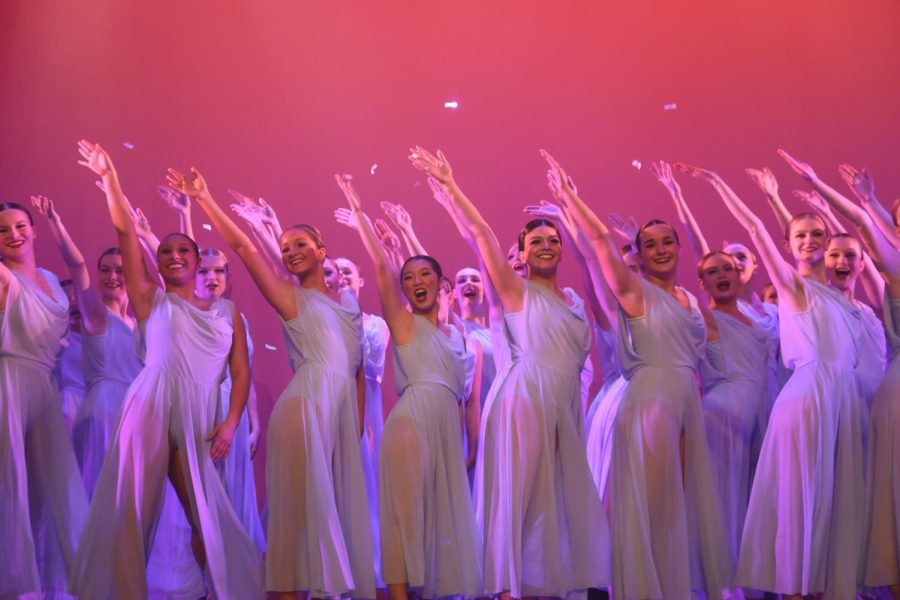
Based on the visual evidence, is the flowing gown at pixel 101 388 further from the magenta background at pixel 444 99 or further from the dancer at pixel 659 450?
the dancer at pixel 659 450

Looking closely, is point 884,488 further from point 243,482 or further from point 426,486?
point 243,482

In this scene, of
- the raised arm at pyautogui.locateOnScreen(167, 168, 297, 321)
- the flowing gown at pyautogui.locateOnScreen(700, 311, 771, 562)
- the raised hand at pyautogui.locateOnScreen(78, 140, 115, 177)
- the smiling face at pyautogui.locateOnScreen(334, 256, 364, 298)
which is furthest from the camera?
the smiling face at pyautogui.locateOnScreen(334, 256, 364, 298)

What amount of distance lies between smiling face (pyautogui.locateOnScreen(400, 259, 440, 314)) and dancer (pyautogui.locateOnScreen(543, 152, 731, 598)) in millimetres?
760

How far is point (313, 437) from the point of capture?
4.79 m

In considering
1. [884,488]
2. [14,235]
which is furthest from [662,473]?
[14,235]

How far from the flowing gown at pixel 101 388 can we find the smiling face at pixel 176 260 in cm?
96

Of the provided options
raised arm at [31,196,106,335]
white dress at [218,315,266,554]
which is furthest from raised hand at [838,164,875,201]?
raised arm at [31,196,106,335]

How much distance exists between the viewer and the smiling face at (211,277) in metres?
6.20

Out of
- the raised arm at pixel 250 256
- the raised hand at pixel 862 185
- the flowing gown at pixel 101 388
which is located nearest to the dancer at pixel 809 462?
the raised hand at pixel 862 185

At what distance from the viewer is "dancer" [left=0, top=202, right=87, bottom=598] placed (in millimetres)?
4777

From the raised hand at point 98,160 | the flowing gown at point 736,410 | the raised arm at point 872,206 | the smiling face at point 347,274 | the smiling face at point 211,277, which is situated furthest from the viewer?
the smiling face at point 347,274

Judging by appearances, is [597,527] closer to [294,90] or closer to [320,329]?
[320,329]

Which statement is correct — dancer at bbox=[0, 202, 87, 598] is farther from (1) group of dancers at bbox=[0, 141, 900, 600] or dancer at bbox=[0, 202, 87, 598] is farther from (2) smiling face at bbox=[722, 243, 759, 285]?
(2) smiling face at bbox=[722, 243, 759, 285]

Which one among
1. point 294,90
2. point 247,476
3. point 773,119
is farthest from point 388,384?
point 773,119
